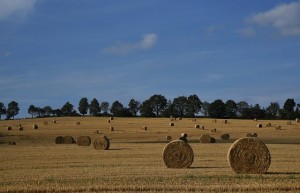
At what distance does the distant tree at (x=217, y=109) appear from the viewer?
415 ft

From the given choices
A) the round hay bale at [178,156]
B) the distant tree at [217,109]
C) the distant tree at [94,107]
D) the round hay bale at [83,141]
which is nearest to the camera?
the round hay bale at [178,156]

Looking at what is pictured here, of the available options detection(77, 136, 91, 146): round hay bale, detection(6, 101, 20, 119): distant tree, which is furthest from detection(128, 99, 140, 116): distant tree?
detection(77, 136, 91, 146): round hay bale

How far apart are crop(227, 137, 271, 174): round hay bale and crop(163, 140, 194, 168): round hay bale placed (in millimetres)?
3749

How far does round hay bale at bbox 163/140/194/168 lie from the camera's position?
2512 centimetres

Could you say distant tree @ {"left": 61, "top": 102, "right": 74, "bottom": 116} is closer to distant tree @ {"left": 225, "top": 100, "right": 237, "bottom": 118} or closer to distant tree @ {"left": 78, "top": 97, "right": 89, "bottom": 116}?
distant tree @ {"left": 78, "top": 97, "right": 89, "bottom": 116}

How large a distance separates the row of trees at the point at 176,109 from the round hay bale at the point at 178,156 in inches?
3777

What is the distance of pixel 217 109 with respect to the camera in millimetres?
127375

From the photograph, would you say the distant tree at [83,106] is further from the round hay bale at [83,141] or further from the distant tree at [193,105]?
the round hay bale at [83,141]

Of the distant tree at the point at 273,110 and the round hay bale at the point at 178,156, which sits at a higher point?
the distant tree at the point at 273,110

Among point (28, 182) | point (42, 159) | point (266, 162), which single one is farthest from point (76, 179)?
point (42, 159)

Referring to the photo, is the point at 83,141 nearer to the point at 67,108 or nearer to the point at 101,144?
the point at 101,144

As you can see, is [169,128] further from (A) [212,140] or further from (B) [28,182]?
(B) [28,182]

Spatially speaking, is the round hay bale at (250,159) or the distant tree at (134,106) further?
the distant tree at (134,106)

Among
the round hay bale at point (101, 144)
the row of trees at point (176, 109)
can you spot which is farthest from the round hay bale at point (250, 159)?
the row of trees at point (176, 109)
